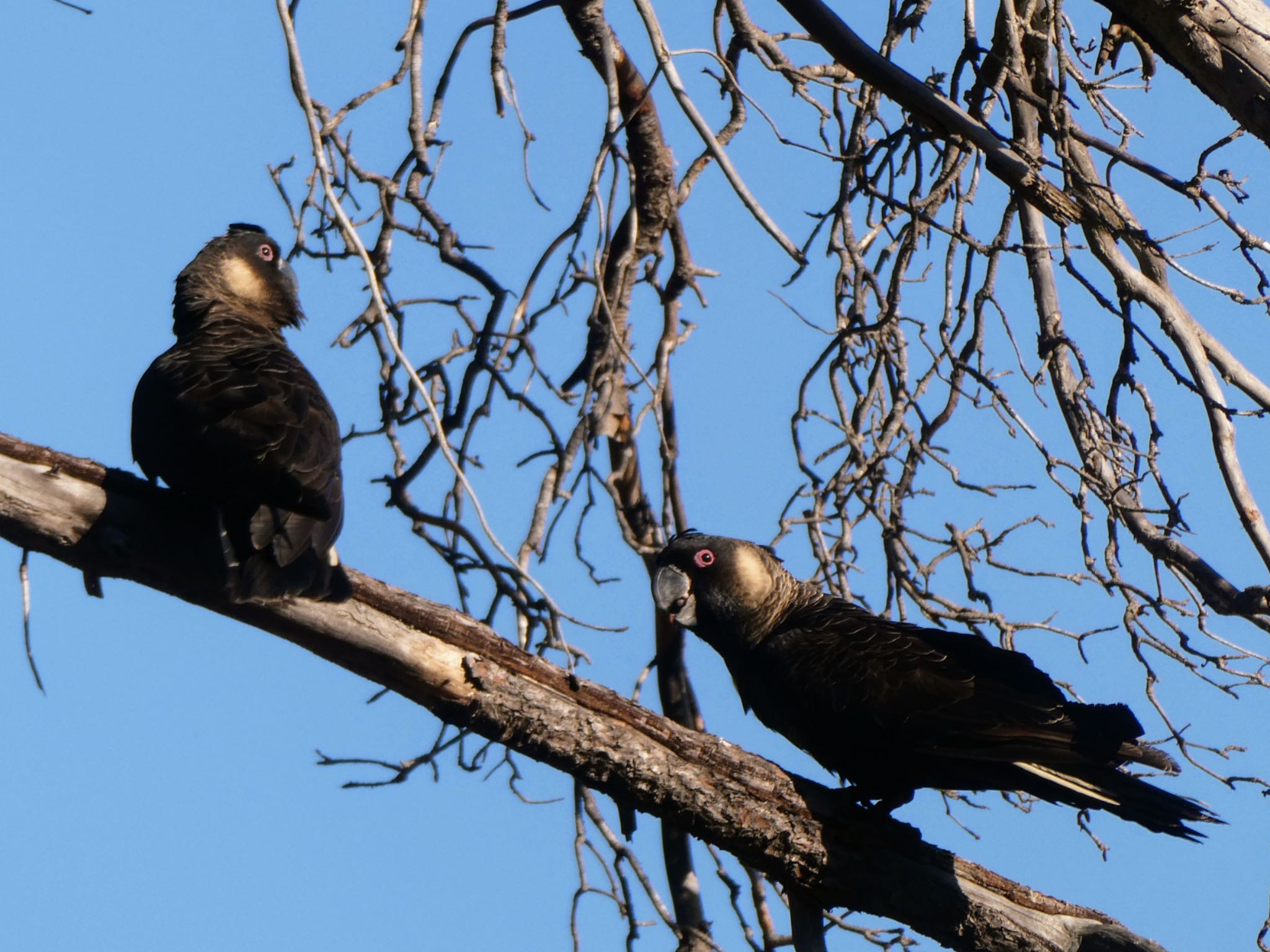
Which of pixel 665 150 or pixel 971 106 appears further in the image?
pixel 665 150

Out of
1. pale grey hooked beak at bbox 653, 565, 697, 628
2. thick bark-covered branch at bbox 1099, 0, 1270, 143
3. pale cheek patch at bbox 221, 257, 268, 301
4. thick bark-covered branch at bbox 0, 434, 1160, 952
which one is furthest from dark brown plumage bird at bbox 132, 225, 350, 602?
thick bark-covered branch at bbox 1099, 0, 1270, 143

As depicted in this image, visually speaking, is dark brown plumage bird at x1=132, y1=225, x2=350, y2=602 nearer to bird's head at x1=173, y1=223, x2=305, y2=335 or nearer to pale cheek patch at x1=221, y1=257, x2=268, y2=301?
bird's head at x1=173, y1=223, x2=305, y2=335

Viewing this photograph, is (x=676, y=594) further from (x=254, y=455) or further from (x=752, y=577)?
(x=254, y=455)

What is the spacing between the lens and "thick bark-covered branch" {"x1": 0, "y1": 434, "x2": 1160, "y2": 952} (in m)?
3.18

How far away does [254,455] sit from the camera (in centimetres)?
336

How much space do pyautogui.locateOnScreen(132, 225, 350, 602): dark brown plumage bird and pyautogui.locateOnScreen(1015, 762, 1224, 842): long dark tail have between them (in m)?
2.12

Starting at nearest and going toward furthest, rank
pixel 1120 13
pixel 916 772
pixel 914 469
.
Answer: pixel 1120 13, pixel 916 772, pixel 914 469

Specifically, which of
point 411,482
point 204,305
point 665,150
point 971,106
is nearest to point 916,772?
point 411,482

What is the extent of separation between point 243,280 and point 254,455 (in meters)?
1.87

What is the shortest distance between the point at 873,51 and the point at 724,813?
2176 millimetres

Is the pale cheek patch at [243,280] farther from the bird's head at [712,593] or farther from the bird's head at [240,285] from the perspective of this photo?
the bird's head at [712,593]

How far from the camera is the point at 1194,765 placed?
367 cm

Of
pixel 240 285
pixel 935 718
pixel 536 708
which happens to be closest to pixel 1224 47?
pixel 935 718

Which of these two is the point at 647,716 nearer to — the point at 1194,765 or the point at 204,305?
the point at 1194,765
